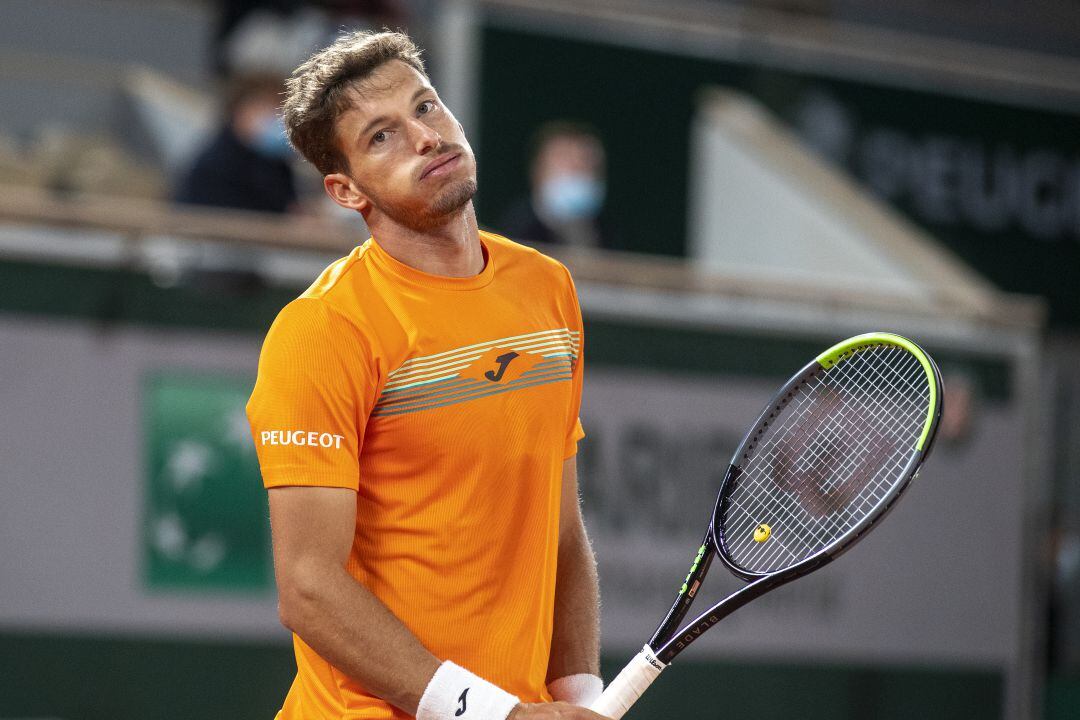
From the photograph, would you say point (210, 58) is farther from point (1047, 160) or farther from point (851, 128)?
point (1047, 160)

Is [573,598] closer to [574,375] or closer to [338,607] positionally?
[574,375]

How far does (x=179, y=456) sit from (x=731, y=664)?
7.26 ft

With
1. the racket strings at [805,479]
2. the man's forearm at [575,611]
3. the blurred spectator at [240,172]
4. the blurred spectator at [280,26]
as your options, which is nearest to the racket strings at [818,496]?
the racket strings at [805,479]

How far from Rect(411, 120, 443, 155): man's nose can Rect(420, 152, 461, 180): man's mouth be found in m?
0.02

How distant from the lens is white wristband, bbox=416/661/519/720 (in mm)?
2162

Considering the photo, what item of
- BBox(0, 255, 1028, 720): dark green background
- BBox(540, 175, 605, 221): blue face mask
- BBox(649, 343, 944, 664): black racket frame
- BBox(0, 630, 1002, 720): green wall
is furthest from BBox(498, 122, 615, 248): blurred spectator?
BBox(649, 343, 944, 664): black racket frame

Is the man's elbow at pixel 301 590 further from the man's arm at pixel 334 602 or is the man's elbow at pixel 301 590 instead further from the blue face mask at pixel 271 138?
the blue face mask at pixel 271 138

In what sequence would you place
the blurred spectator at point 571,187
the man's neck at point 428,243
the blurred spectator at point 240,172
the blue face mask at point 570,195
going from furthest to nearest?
the blue face mask at point 570,195 → the blurred spectator at point 571,187 → the blurred spectator at point 240,172 → the man's neck at point 428,243

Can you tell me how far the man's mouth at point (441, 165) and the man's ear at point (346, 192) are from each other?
0.37 ft

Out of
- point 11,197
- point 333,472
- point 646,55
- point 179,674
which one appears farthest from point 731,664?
point 646,55

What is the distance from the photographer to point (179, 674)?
4988 millimetres

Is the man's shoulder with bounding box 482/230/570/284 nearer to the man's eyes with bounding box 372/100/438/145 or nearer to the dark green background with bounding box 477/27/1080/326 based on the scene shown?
the man's eyes with bounding box 372/100/438/145

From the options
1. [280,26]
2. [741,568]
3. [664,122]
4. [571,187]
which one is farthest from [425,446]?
[664,122]

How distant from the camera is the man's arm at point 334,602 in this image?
215cm
